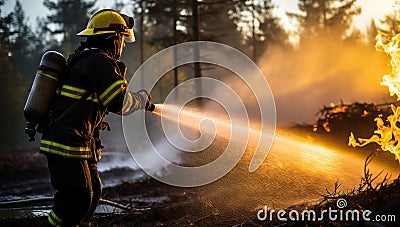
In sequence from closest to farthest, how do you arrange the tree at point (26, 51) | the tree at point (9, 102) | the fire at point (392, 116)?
the fire at point (392, 116) < the tree at point (9, 102) < the tree at point (26, 51)

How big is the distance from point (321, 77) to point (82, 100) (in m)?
32.8

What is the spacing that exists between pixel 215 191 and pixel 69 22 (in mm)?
39123

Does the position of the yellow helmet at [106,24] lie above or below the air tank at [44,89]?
above

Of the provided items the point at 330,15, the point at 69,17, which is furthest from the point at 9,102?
the point at 330,15

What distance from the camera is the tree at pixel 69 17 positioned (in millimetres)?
42938

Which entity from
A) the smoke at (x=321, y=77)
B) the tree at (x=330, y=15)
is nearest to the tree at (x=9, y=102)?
the smoke at (x=321, y=77)

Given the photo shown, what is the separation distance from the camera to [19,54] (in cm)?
4416

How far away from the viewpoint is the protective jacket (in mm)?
4051

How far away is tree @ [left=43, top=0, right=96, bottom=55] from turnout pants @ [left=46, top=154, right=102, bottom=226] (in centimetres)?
4047

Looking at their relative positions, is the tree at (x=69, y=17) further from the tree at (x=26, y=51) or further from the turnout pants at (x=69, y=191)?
the turnout pants at (x=69, y=191)

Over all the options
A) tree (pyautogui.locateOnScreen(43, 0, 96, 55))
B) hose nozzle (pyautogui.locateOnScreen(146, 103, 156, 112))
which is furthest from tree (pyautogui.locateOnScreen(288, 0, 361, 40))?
hose nozzle (pyautogui.locateOnScreen(146, 103, 156, 112))

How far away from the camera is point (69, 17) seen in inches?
1695

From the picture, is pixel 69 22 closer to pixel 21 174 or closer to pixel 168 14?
pixel 168 14

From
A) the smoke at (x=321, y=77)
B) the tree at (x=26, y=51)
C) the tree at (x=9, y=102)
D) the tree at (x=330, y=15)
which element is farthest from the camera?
the tree at (x=26, y=51)
